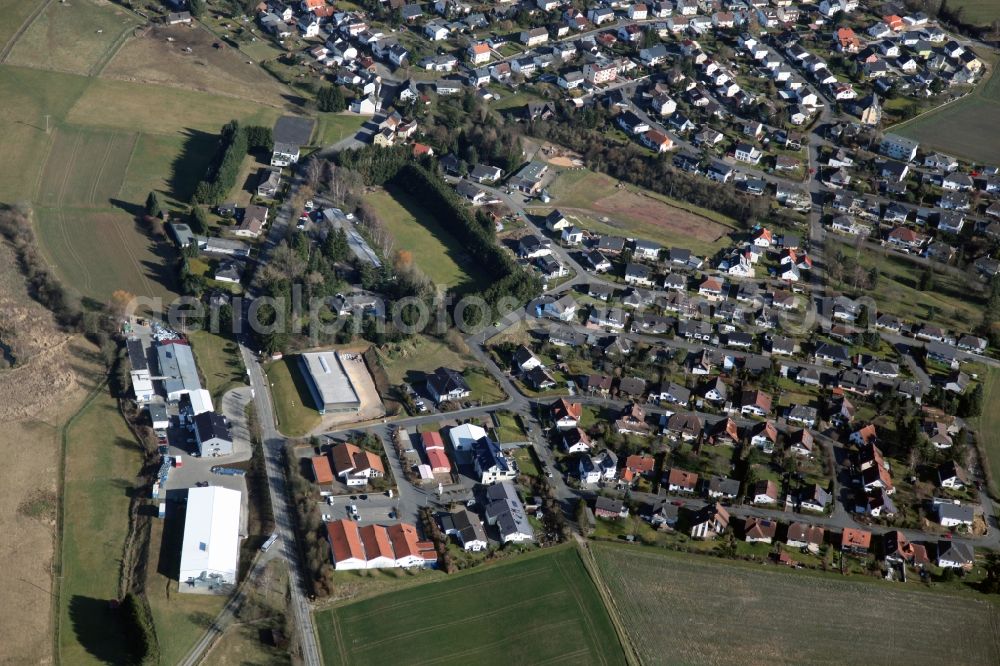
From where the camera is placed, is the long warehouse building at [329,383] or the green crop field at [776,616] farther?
the long warehouse building at [329,383]

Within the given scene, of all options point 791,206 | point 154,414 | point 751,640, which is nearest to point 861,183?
point 791,206

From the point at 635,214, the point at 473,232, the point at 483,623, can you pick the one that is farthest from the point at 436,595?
the point at 635,214

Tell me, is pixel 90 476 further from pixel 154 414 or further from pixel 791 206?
pixel 791 206

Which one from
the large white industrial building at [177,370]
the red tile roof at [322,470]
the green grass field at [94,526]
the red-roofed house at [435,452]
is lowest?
the green grass field at [94,526]

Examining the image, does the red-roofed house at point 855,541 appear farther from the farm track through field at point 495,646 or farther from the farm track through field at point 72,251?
the farm track through field at point 72,251

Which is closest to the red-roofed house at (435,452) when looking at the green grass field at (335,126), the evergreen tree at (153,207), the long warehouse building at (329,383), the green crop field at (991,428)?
the long warehouse building at (329,383)

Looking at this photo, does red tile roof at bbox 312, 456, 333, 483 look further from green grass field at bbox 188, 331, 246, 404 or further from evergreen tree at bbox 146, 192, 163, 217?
evergreen tree at bbox 146, 192, 163, 217

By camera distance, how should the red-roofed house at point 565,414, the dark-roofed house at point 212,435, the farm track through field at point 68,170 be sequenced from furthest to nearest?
1. the farm track through field at point 68,170
2. the red-roofed house at point 565,414
3. the dark-roofed house at point 212,435
